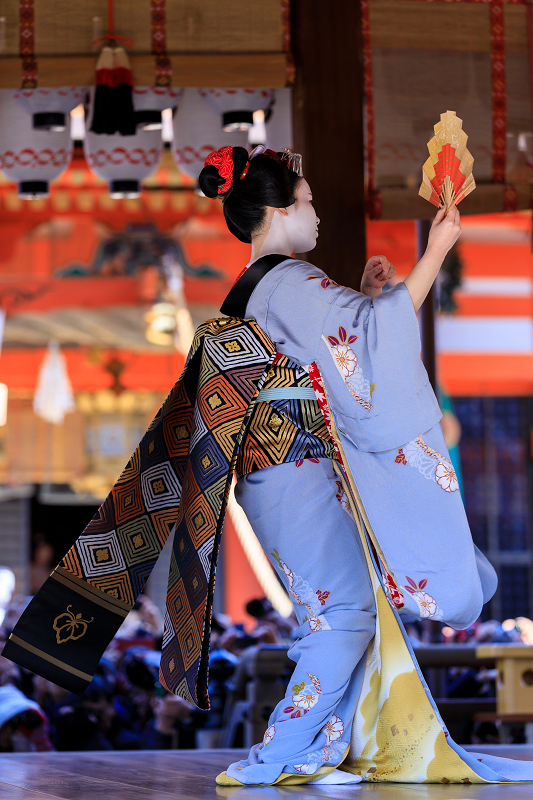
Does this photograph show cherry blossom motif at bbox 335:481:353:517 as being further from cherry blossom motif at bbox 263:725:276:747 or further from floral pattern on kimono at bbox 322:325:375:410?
cherry blossom motif at bbox 263:725:276:747

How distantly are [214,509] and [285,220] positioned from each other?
2.11 ft

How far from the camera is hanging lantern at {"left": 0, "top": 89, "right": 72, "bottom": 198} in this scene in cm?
356

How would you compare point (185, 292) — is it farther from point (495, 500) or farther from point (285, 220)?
point (285, 220)

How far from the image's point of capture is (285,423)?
6.77 feet

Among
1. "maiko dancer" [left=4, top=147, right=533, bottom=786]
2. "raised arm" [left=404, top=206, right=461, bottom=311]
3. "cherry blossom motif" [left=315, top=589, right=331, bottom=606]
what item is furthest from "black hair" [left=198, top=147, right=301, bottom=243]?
"cherry blossom motif" [left=315, top=589, right=331, bottom=606]

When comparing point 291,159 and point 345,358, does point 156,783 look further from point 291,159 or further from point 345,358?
point 291,159

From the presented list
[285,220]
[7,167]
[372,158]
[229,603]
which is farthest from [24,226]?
[285,220]

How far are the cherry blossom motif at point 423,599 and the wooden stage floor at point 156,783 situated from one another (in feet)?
1.01

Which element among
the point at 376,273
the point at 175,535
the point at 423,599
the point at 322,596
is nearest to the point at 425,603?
the point at 423,599

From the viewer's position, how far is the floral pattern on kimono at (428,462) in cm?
197

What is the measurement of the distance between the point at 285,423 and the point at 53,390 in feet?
23.6

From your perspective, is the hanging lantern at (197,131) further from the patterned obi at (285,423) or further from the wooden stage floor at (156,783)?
the wooden stage floor at (156,783)

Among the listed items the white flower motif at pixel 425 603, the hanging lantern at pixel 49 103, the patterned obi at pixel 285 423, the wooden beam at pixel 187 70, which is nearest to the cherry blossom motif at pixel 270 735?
the white flower motif at pixel 425 603

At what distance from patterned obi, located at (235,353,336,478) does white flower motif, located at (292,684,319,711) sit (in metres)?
0.44
